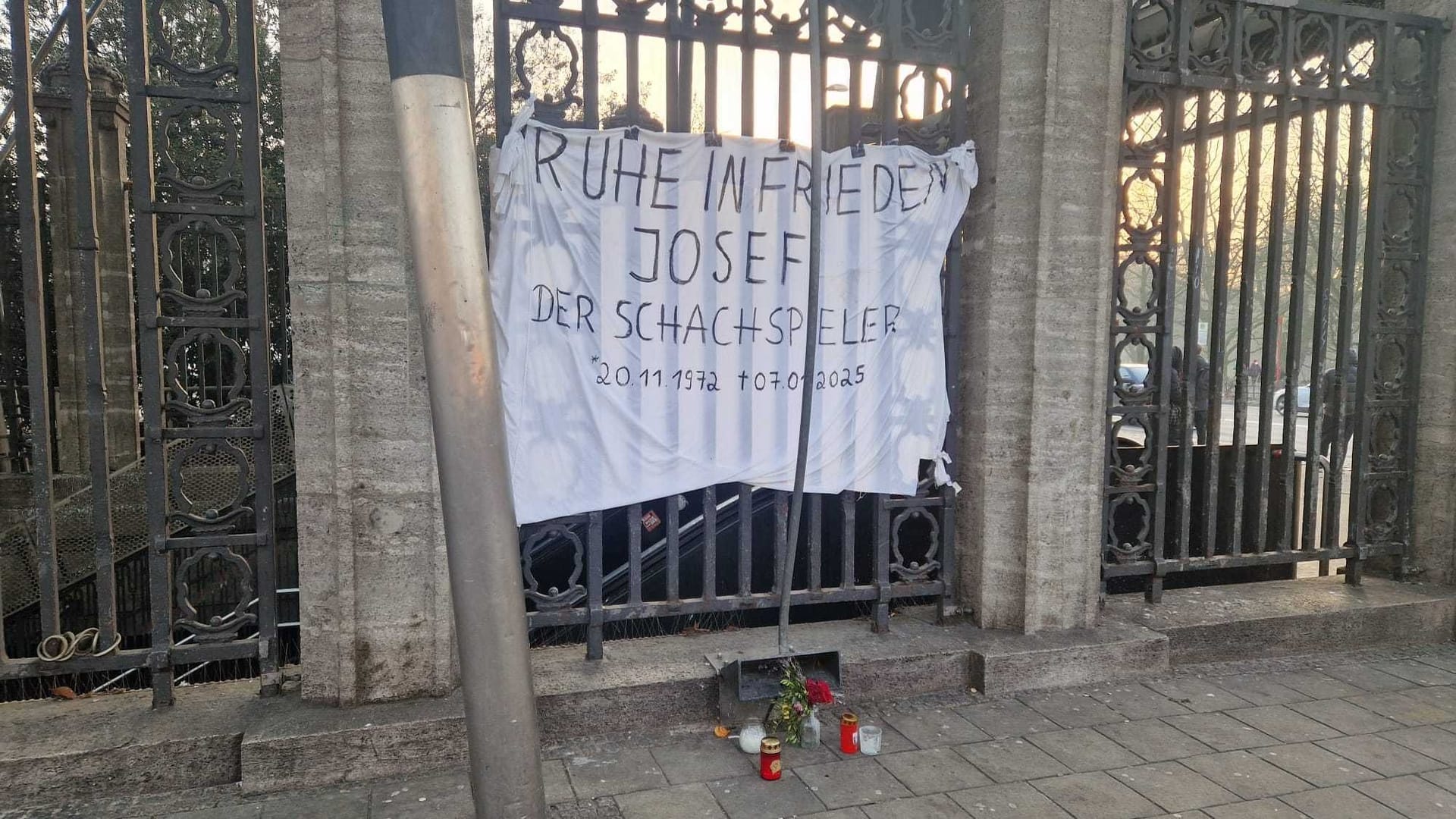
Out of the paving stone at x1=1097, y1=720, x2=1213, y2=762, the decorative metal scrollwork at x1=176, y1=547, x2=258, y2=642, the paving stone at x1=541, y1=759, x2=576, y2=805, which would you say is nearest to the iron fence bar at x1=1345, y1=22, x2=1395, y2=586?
the paving stone at x1=1097, y1=720, x2=1213, y2=762

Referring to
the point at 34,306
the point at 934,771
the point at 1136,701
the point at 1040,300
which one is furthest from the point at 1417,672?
the point at 34,306

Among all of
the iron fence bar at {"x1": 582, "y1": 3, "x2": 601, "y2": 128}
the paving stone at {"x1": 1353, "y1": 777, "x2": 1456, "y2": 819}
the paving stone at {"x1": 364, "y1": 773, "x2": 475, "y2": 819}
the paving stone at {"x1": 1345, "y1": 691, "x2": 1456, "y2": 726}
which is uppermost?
the iron fence bar at {"x1": 582, "y1": 3, "x2": 601, "y2": 128}

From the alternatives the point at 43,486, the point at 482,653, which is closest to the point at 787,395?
the point at 482,653

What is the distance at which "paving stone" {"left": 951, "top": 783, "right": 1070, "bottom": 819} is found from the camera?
338cm

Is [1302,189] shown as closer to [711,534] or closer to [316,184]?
[711,534]

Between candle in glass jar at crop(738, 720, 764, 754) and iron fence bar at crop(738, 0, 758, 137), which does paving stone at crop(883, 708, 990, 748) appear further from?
iron fence bar at crop(738, 0, 758, 137)

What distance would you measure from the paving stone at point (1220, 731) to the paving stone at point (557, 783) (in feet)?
9.42

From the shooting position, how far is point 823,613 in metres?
6.05

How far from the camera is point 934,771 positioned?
3.72m

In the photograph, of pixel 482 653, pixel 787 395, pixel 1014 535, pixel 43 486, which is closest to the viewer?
pixel 482 653

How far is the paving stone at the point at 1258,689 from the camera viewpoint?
4531 mm

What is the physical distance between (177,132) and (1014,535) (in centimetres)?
1089

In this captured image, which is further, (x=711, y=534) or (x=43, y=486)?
(x=711, y=534)

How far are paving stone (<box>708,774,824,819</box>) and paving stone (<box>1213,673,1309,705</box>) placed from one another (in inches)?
101
